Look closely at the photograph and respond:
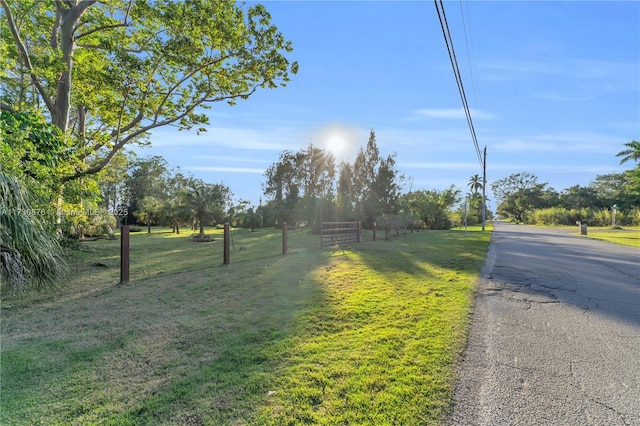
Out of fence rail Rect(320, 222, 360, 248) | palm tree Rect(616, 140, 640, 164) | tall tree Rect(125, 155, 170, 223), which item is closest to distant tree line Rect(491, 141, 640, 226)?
palm tree Rect(616, 140, 640, 164)

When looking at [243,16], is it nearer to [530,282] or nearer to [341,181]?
[530,282]

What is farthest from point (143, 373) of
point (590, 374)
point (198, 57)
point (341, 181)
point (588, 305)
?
point (341, 181)

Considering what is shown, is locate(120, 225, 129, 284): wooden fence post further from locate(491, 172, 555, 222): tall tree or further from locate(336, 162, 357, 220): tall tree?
locate(491, 172, 555, 222): tall tree

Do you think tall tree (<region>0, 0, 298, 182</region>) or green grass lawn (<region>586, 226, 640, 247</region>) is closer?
tall tree (<region>0, 0, 298, 182</region>)

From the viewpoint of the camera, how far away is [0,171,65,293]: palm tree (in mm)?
2695

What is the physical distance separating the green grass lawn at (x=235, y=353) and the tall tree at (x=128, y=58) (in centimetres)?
625

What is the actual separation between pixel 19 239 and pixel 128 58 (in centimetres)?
912

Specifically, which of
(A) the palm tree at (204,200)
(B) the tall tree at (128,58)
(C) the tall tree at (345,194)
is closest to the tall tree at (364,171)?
(C) the tall tree at (345,194)

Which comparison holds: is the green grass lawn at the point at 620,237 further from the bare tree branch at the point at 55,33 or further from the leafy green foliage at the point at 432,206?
the bare tree branch at the point at 55,33

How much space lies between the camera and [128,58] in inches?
378

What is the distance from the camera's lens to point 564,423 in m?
2.09

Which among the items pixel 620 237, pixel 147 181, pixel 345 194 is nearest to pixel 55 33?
pixel 345 194

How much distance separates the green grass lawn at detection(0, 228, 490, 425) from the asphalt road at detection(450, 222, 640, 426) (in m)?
0.22

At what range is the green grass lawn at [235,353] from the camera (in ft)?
7.51
